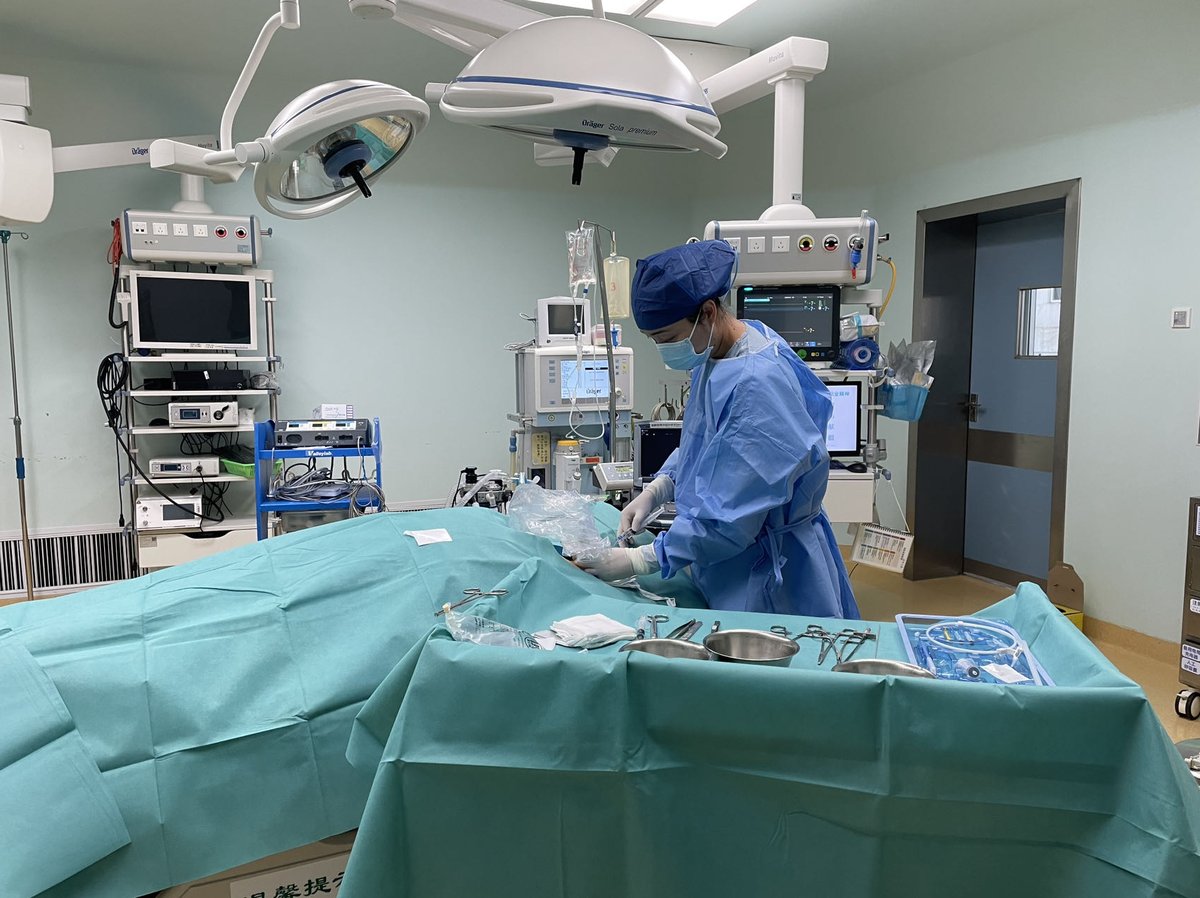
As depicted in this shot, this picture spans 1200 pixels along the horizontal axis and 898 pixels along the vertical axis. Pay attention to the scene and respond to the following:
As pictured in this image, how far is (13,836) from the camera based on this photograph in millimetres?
1293

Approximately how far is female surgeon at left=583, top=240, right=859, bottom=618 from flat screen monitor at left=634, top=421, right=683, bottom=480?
1.17 meters

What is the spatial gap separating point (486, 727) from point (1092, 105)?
4.10 metres

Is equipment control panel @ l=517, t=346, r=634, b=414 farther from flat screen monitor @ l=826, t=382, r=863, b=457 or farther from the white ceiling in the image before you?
the white ceiling

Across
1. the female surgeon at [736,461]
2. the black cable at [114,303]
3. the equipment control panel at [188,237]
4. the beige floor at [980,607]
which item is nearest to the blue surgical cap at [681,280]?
the female surgeon at [736,461]

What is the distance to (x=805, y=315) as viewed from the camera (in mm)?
3840

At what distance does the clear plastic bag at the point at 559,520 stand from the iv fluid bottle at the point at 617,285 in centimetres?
167

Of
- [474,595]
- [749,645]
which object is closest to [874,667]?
[749,645]

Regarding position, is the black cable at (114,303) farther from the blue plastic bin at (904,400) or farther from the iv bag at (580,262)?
the blue plastic bin at (904,400)

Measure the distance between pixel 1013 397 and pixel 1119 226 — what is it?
1.17m

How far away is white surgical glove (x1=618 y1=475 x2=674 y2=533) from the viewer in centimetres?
214

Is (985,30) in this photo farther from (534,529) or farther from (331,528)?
(331,528)

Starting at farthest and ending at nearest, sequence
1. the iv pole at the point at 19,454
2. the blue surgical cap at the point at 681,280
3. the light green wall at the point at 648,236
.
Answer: the iv pole at the point at 19,454
the light green wall at the point at 648,236
the blue surgical cap at the point at 681,280

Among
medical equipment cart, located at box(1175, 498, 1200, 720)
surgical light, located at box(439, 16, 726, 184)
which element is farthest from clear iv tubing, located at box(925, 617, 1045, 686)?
medical equipment cart, located at box(1175, 498, 1200, 720)

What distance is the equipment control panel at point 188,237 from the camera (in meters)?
4.31
